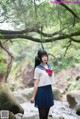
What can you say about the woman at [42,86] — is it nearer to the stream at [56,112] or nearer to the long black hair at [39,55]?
the long black hair at [39,55]

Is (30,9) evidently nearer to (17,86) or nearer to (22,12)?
(22,12)

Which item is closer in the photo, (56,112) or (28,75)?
(56,112)

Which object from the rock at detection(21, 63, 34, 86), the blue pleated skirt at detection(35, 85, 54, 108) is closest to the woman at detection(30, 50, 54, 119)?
the blue pleated skirt at detection(35, 85, 54, 108)

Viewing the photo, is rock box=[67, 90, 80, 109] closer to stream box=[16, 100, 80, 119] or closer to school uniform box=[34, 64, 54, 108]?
stream box=[16, 100, 80, 119]

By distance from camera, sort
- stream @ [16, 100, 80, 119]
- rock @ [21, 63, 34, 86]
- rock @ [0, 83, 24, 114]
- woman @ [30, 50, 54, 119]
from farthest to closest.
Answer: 1. rock @ [21, 63, 34, 86]
2. stream @ [16, 100, 80, 119]
3. rock @ [0, 83, 24, 114]
4. woman @ [30, 50, 54, 119]

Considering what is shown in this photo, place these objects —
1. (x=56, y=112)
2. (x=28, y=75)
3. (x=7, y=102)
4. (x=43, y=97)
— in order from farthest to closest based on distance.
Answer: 1. (x=28, y=75)
2. (x=56, y=112)
3. (x=7, y=102)
4. (x=43, y=97)

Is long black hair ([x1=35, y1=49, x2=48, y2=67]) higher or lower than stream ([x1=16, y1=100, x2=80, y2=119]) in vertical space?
higher

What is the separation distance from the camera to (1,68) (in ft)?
18.1

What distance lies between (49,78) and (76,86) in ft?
34.2

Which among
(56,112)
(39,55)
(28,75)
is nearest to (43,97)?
(39,55)

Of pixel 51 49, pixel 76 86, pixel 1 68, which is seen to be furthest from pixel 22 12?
pixel 76 86

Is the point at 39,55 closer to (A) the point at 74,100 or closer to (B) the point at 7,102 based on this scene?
(B) the point at 7,102

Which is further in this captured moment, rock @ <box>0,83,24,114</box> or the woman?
rock @ <box>0,83,24,114</box>

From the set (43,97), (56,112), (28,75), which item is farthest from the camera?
(28,75)
